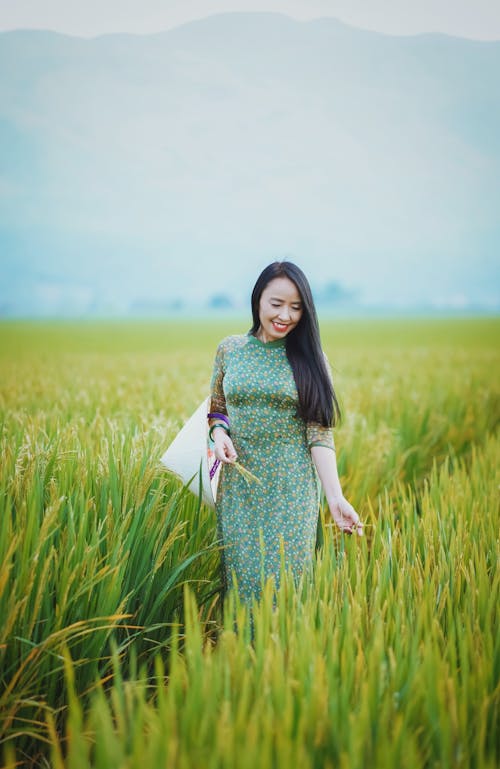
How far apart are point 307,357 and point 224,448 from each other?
319 millimetres

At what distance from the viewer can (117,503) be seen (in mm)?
1695

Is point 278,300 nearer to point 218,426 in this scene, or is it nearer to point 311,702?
point 218,426

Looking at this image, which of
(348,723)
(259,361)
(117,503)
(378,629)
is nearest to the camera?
(348,723)

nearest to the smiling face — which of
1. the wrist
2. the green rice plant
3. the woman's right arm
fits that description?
the woman's right arm

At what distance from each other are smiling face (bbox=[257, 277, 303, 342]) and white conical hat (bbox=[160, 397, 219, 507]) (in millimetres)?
279

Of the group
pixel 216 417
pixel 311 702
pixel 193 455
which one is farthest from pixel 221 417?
pixel 311 702

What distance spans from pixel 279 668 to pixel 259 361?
909 mm

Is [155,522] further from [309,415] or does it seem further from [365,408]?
[365,408]

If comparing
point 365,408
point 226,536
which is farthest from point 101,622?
point 365,408

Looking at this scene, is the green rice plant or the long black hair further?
the long black hair

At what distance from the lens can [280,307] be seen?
5.79 ft

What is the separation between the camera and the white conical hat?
1.78m

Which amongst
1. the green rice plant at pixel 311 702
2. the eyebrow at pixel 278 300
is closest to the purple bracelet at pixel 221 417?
the eyebrow at pixel 278 300

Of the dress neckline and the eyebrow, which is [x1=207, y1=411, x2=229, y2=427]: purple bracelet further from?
the eyebrow
